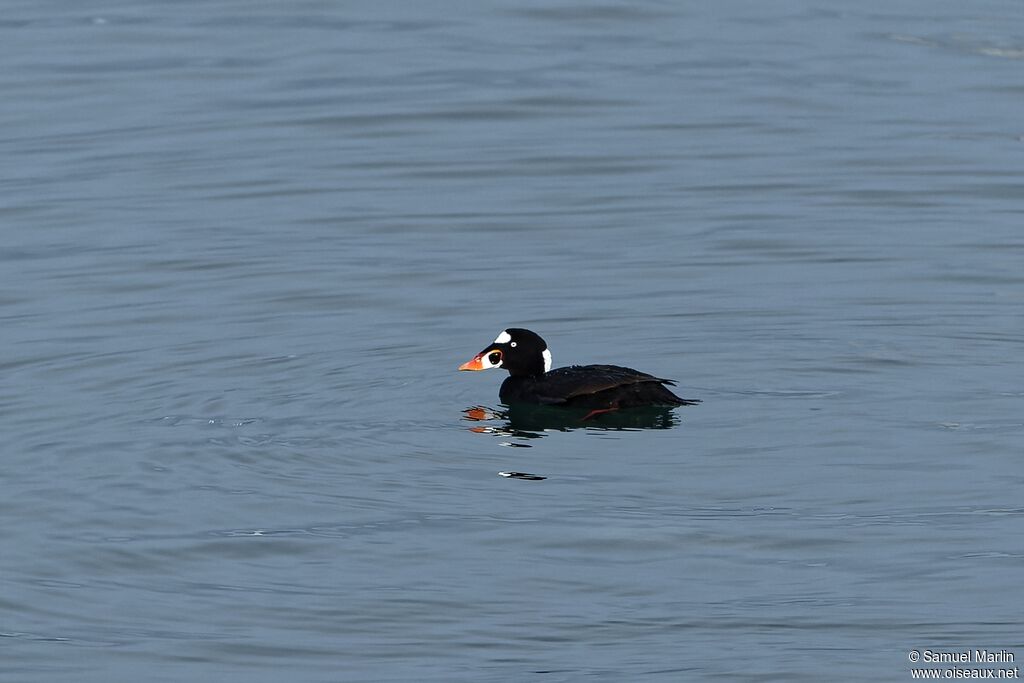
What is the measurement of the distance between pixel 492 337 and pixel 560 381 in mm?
1848

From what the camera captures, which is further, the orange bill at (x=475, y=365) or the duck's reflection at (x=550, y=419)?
the orange bill at (x=475, y=365)

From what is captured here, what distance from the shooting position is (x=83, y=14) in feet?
108

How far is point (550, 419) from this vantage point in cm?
1427

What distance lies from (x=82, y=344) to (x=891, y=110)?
12177 mm

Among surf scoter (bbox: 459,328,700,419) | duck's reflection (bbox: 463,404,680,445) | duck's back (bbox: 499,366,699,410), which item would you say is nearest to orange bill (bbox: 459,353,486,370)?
surf scoter (bbox: 459,328,700,419)

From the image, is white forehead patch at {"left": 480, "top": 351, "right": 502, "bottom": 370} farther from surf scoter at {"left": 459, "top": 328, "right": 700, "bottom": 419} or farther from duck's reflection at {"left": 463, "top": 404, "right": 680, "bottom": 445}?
duck's reflection at {"left": 463, "top": 404, "right": 680, "bottom": 445}

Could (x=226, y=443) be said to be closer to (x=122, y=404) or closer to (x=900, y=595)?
(x=122, y=404)

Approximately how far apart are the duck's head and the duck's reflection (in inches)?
11.8

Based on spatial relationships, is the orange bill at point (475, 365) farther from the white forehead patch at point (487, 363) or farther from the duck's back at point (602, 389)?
the duck's back at point (602, 389)

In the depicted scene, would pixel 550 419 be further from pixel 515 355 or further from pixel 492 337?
pixel 492 337

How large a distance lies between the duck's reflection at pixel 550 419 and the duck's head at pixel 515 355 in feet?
0.98

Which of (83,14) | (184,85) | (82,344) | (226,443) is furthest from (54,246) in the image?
(83,14)

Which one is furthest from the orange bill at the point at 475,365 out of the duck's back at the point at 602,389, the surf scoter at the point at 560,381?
the duck's back at the point at 602,389

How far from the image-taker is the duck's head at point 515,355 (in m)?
14.6
